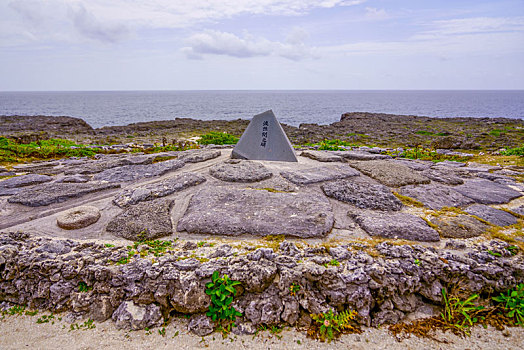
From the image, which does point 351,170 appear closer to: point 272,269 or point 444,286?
point 444,286

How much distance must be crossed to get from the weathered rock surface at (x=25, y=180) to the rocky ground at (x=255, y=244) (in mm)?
42

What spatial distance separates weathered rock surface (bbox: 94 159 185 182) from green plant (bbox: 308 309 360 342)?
469cm

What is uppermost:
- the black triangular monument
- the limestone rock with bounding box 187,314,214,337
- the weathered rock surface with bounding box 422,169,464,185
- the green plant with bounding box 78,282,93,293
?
the black triangular monument

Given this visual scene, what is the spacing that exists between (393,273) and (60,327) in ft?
13.4

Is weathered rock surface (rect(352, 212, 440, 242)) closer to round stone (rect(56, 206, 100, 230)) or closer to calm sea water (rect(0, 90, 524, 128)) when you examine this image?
round stone (rect(56, 206, 100, 230))

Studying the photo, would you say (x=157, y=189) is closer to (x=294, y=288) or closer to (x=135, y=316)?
(x=135, y=316)

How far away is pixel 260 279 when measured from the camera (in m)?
3.52

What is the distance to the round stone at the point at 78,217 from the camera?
4.45 meters

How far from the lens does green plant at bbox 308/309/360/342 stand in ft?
10.8

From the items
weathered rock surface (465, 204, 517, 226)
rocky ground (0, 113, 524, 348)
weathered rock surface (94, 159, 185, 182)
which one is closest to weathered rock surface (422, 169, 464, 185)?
rocky ground (0, 113, 524, 348)

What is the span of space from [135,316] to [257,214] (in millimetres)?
2183

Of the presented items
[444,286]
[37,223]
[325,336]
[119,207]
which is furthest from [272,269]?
[37,223]

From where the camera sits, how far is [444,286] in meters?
3.71

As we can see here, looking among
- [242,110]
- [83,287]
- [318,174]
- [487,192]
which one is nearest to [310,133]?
[318,174]
